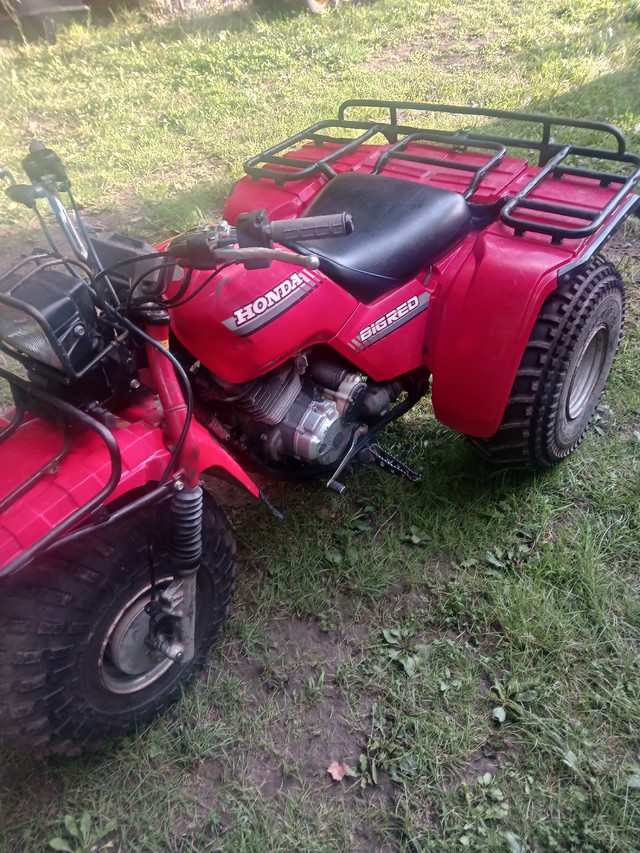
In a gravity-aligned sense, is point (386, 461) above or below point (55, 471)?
below

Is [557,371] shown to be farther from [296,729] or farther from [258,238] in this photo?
[296,729]

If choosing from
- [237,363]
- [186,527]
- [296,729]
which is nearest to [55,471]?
[186,527]

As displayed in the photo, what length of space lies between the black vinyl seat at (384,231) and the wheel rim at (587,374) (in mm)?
772

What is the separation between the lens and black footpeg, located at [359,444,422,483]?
2498 millimetres

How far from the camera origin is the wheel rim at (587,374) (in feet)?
8.87

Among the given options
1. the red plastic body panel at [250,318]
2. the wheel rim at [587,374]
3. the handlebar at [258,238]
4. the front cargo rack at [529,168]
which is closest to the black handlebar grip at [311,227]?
the handlebar at [258,238]

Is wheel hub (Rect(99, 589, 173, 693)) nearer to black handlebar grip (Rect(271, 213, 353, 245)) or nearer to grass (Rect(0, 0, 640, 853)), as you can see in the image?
grass (Rect(0, 0, 640, 853))

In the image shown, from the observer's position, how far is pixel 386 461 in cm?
255

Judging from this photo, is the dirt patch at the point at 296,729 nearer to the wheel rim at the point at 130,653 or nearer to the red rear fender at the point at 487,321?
the wheel rim at the point at 130,653

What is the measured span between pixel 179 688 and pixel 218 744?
205mm

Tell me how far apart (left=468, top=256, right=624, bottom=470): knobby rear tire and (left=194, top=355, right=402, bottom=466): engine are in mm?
514

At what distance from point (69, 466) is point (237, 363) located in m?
0.54

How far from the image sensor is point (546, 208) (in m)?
2.25

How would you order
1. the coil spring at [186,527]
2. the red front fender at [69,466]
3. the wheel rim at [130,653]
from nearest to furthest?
1. the red front fender at [69,466]
2. the coil spring at [186,527]
3. the wheel rim at [130,653]
